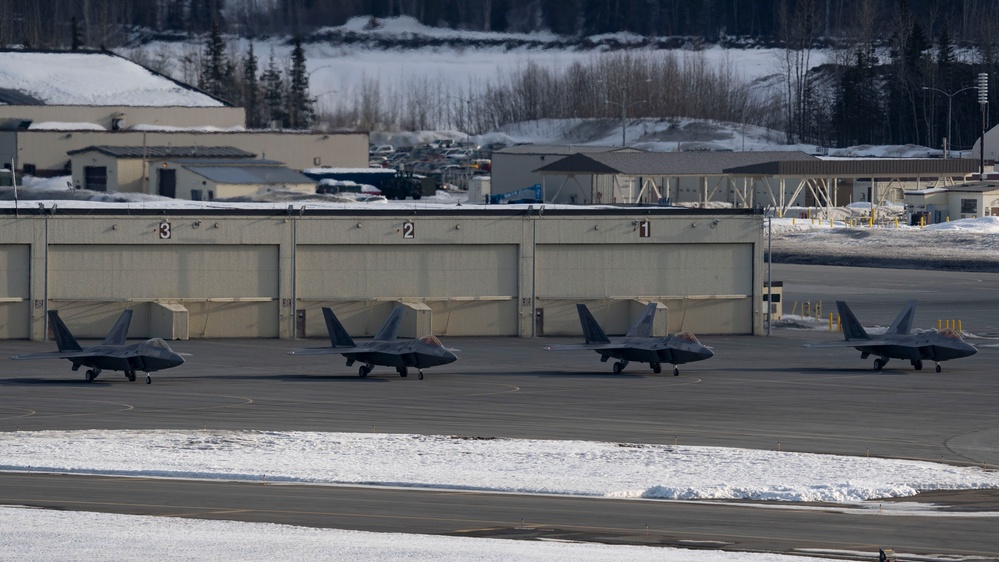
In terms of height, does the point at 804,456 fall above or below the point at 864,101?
below

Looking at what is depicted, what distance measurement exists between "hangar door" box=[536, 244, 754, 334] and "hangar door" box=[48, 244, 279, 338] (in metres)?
13.1

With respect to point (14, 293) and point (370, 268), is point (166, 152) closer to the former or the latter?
point (14, 293)

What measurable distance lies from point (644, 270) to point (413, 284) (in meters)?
11.2

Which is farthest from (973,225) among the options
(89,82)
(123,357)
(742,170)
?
(89,82)

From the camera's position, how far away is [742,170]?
410ft

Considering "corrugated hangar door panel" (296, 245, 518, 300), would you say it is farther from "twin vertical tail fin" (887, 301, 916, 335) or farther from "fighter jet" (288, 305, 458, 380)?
"twin vertical tail fin" (887, 301, 916, 335)

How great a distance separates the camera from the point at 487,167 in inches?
6890

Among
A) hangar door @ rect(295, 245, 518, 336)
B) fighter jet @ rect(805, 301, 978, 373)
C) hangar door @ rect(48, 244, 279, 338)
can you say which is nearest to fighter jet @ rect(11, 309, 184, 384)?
hangar door @ rect(48, 244, 279, 338)

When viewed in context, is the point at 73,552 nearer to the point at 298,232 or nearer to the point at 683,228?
the point at 298,232

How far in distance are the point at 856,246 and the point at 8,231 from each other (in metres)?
68.2

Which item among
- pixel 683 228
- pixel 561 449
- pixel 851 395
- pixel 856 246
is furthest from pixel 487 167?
pixel 561 449

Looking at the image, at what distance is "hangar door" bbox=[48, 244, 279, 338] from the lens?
60.1 metres

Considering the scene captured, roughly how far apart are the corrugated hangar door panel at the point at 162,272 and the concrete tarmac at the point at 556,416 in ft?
9.79

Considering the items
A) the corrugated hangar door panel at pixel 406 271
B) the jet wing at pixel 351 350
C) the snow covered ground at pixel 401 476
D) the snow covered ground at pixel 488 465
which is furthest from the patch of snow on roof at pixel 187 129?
the snow covered ground at pixel 401 476
